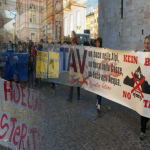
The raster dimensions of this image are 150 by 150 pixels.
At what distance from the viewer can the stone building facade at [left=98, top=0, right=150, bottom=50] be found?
7.67m

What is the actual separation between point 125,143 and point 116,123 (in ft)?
2.87

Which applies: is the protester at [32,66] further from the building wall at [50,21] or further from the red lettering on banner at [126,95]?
the red lettering on banner at [126,95]

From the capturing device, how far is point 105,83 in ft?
14.1

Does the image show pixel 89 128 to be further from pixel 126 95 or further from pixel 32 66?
pixel 32 66

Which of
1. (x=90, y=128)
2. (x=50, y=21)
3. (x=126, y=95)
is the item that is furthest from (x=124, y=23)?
(x=90, y=128)

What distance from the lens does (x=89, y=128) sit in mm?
3645

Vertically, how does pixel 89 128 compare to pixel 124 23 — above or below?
below

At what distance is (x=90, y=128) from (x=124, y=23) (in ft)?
23.8

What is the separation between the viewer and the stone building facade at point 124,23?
25.2 ft

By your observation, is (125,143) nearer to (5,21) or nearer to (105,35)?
(105,35)

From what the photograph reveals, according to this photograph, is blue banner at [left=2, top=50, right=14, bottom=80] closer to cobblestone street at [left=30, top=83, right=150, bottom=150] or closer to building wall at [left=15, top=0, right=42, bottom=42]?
cobblestone street at [left=30, top=83, right=150, bottom=150]

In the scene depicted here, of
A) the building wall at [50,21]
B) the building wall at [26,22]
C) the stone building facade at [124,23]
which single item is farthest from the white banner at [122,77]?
the building wall at [26,22]

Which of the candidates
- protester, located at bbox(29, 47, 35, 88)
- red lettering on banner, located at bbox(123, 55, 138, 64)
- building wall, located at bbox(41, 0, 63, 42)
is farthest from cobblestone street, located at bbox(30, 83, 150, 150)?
building wall, located at bbox(41, 0, 63, 42)

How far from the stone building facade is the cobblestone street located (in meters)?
4.53
